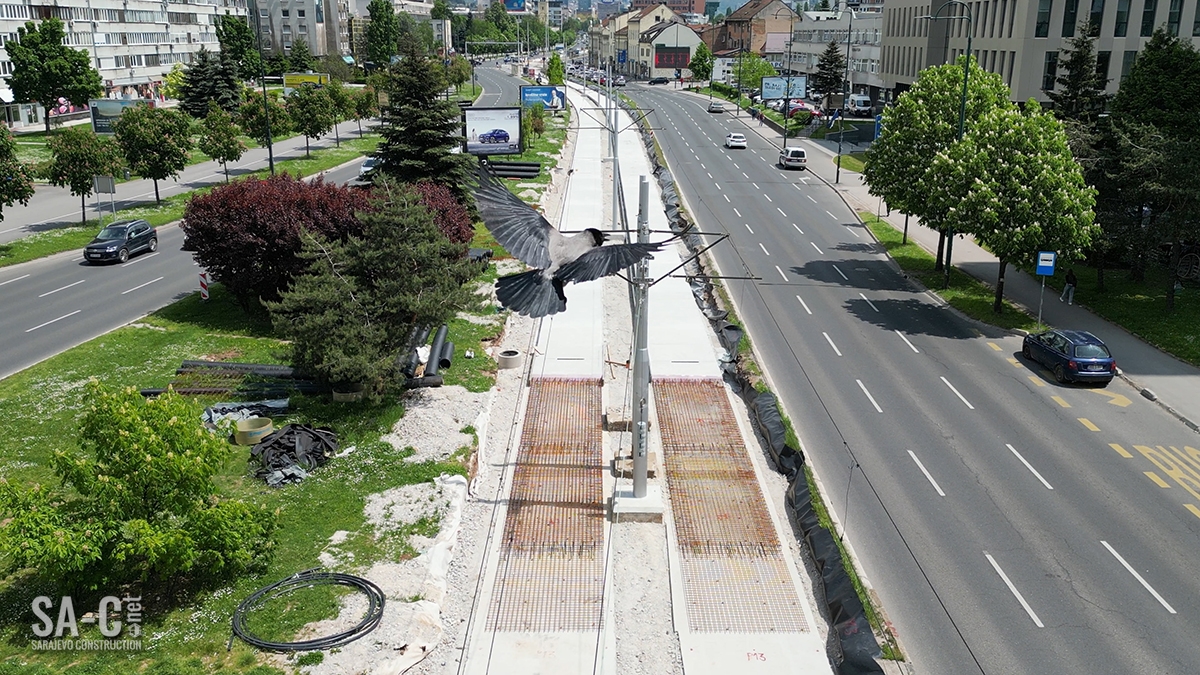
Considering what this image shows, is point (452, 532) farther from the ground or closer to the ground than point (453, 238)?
closer to the ground

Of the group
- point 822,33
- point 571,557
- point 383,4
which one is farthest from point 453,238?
point 383,4

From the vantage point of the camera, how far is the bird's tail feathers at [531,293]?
1401 centimetres

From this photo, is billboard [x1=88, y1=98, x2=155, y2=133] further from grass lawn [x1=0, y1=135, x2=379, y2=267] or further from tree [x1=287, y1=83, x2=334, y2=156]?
grass lawn [x1=0, y1=135, x2=379, y2=267]

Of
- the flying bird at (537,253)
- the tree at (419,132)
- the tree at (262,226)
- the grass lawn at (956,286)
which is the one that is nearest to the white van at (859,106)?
the grass lawn at (956,286)

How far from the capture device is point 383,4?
150750 millimetres

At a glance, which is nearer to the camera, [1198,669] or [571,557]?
[1198,669]

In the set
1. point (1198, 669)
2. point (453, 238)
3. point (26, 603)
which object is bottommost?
point (1198, 669)

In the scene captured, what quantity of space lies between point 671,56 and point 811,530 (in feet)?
544

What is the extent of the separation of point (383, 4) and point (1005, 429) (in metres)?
145

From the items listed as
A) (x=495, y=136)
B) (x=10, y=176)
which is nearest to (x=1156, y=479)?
(x=10, y=176)

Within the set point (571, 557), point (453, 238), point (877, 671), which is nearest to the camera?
point (877, 671)

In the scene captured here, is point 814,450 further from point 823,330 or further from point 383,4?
point 383,4

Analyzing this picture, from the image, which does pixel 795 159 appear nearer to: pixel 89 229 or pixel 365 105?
pixel 365 105

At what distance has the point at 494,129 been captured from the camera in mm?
61656
